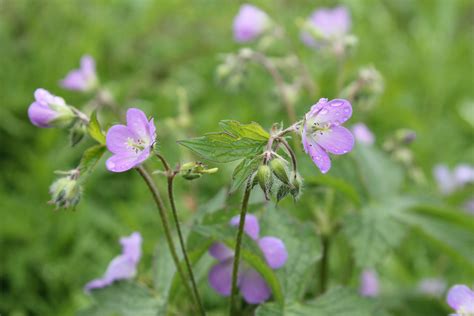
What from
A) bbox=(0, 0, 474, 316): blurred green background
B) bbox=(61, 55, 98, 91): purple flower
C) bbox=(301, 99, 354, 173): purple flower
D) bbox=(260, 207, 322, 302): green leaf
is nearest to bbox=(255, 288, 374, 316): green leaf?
bbox=(260, 207, 322, 302): green leaf

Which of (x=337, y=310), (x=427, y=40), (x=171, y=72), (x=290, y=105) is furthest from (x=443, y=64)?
(x=337, y=310)

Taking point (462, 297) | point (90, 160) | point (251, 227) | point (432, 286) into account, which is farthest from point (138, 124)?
point (432, 286)

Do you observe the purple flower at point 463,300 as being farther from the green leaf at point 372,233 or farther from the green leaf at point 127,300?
the green leaf at point 127,300

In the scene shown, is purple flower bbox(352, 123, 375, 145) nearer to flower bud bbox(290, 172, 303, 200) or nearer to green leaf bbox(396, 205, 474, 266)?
green leaf bbox(396, 205, 474, 266)

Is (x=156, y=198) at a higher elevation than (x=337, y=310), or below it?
higher

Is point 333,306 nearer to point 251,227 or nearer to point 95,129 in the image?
point 251,227

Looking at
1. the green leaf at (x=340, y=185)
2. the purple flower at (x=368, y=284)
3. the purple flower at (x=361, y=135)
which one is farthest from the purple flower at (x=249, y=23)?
the purple flower at (x=368, y=284)

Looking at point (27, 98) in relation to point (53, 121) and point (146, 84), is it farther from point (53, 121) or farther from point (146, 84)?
point (53, 121)
